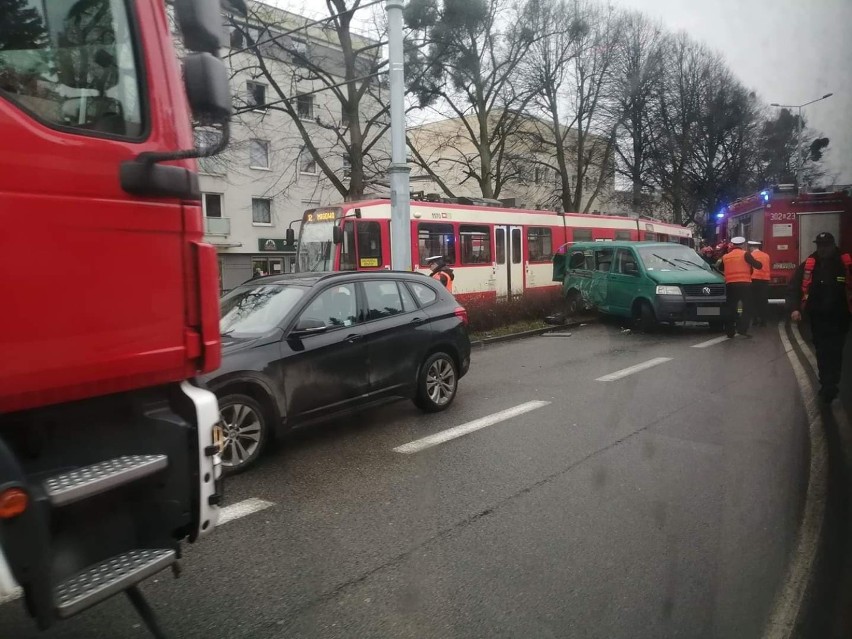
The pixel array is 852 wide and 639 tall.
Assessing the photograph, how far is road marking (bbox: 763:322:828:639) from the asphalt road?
57 millimetres

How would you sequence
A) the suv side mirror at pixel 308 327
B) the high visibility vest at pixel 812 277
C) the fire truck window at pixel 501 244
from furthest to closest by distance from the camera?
the fire truck window at pixel 501 244
the high visibility vest at pixel 812 277
the suv side mirror at pixel 308 327

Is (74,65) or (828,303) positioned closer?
(74,65)

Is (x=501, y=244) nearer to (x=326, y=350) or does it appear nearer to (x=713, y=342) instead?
(x=713, y=342)

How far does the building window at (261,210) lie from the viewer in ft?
112

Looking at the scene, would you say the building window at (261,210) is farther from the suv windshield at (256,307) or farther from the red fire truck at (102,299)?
the red fire truck at (102,299)

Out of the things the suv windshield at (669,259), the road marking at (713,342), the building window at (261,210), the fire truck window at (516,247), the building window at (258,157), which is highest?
the building window at (258,157)

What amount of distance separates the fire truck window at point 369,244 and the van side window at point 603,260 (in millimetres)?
5118

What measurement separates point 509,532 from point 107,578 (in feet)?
7.86

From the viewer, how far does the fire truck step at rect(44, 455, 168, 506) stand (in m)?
2.31

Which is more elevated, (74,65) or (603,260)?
(74,65)

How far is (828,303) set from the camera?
683cm

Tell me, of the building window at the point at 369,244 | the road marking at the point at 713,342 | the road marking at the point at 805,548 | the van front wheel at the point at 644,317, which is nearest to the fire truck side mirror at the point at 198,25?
the road marking at the point at 805,548

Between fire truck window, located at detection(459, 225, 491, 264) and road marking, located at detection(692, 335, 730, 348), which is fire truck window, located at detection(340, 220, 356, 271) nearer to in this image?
fire truck window, located at detection(459, 225, 491, 264)

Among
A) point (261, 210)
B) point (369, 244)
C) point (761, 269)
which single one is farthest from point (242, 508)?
point (261, 210)
